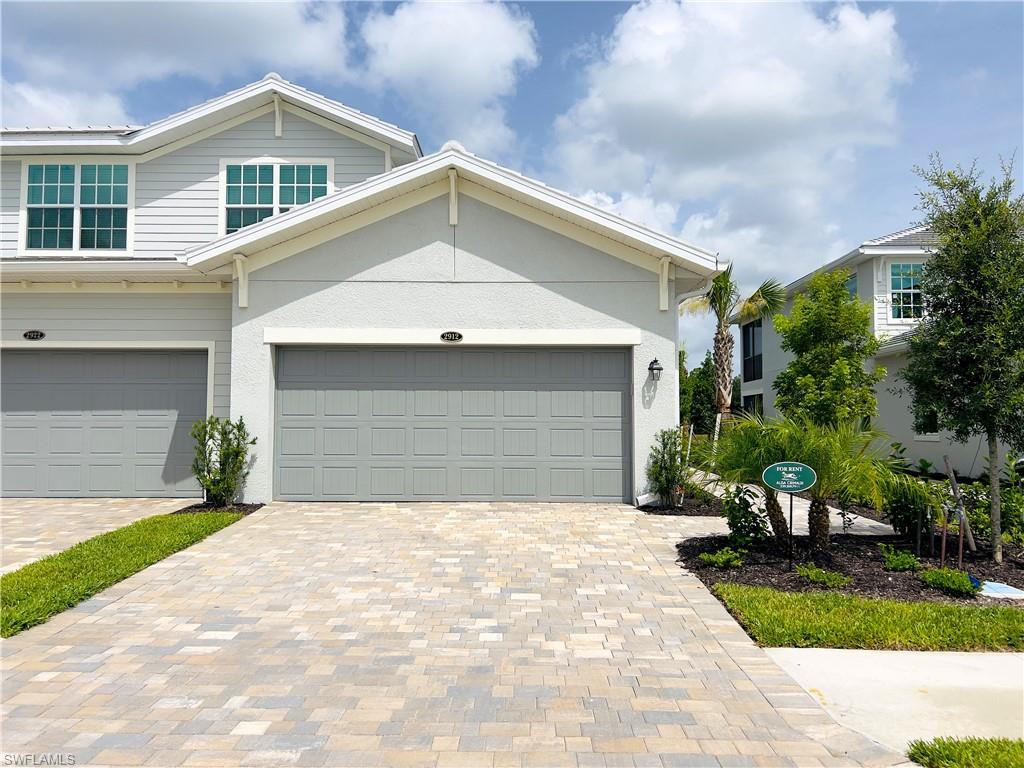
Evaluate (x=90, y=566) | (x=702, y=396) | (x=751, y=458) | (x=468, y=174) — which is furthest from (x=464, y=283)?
(x=702, y=396)

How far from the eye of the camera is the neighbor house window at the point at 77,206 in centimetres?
1283

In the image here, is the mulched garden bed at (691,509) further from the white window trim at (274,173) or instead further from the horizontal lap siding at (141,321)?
the white window trim at (274,173)

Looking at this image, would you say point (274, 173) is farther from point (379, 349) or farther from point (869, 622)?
point (869, 622)

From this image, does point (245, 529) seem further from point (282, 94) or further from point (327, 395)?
point (282, 94)

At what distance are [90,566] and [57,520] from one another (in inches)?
135

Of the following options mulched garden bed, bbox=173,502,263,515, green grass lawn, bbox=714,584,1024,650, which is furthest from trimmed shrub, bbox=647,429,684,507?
mulched garden bed, bbox=173,502,263,515

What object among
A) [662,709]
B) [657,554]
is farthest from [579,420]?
[662,709]

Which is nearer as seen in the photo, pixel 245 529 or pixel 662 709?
pixel 662 709

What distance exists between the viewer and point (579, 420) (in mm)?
11062

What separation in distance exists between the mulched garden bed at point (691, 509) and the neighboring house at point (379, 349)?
1.38 ft

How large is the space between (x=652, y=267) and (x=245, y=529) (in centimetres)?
726

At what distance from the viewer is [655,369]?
1077 centimetres

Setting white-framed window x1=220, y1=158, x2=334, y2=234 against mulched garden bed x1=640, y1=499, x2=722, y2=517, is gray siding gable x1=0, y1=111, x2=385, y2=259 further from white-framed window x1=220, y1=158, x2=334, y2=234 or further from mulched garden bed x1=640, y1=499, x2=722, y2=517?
mulched garden bed x1=640, y1=499, x2=722, y2=517

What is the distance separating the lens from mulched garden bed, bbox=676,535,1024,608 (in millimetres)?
6273
